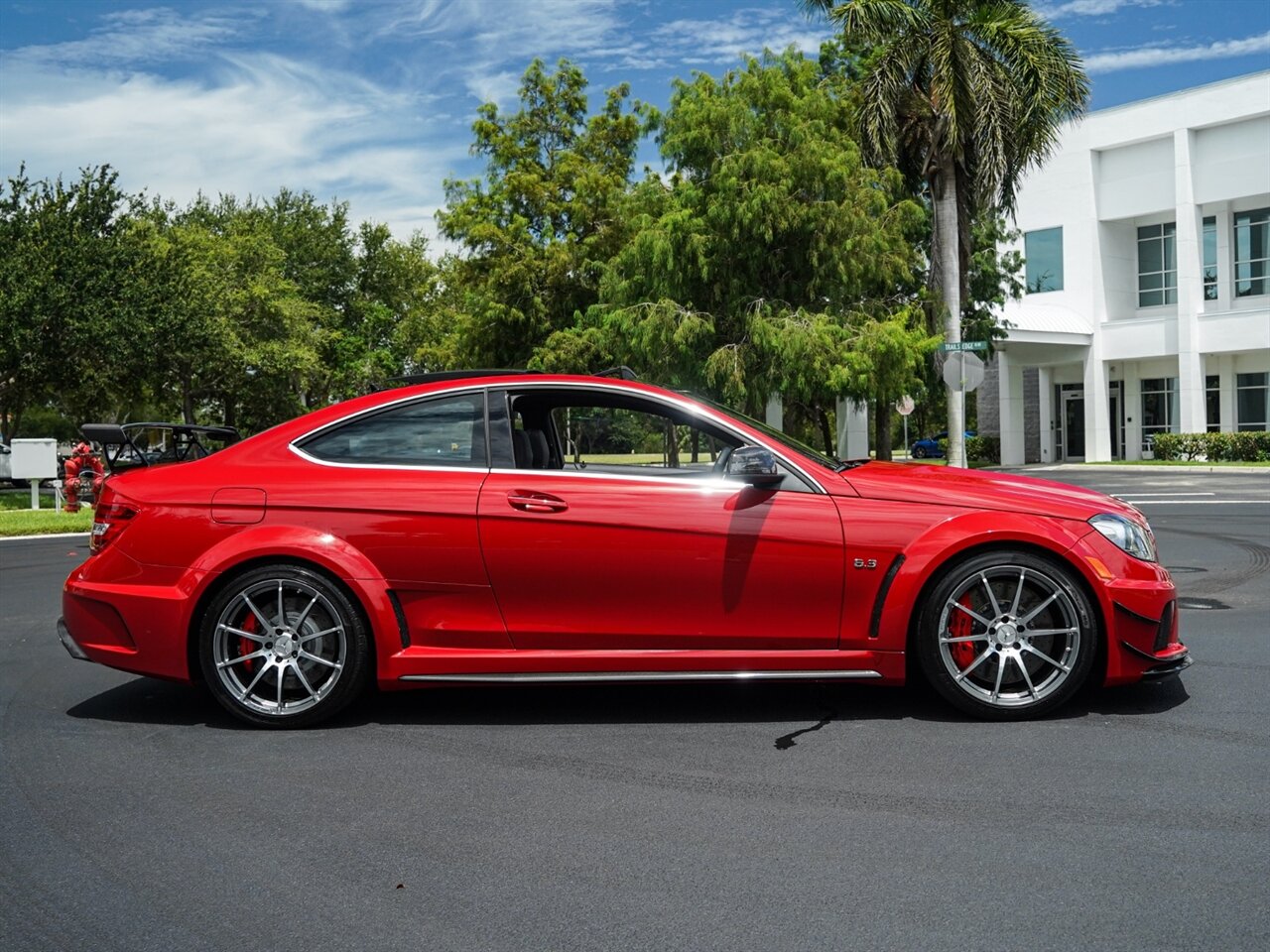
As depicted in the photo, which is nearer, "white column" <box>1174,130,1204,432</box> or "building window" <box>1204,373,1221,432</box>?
"white column" <box>1174,130,1204,432</box>

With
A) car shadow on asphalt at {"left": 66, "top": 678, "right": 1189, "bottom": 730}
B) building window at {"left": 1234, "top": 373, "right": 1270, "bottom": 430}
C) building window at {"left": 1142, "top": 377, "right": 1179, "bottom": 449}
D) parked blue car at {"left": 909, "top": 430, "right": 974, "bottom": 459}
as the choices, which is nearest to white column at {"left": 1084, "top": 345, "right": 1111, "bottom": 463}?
building window at {"left": 1142, "top": 377, "right": 1179, "bottom": 449}

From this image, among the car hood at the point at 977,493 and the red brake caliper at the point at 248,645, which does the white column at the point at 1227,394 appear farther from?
the red brake caliper at the point at 248,645

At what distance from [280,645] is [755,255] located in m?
20.8

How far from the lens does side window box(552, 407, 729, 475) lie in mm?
5785

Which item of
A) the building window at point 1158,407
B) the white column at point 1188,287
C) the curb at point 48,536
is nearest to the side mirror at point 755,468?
the curb at point 48,536

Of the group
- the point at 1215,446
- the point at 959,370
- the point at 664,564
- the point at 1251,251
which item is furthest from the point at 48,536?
the point at 1251,251

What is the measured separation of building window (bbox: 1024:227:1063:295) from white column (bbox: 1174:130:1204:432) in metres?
4.17

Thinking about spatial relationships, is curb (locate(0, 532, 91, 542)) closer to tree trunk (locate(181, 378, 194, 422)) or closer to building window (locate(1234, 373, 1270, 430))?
tree trunk (locate(181, 378, 194, 422))

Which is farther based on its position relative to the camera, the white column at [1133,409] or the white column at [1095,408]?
the white column at [1133,409]

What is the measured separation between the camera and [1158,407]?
4241 cm

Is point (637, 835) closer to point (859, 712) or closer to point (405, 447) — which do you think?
point (859, 712)

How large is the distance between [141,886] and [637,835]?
153 cm

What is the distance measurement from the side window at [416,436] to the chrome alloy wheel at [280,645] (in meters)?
0.68

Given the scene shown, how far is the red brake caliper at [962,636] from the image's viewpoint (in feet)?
17.8
